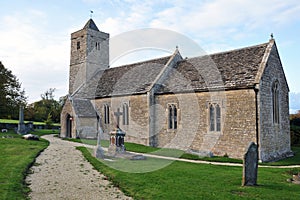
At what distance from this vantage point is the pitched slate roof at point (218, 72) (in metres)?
18.7

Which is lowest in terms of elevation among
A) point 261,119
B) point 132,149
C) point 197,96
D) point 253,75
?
point 132,149

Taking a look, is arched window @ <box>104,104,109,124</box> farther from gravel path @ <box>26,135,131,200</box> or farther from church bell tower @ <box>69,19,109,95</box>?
gravel path @ <box>26,135,131,200</box>

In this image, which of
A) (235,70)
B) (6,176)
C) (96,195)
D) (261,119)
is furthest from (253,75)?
(6,176)

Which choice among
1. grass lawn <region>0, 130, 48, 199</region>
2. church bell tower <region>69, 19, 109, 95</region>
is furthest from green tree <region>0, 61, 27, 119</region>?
grass lawn <region>0, 130, 48, 199</region>

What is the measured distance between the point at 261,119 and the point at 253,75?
3.11m

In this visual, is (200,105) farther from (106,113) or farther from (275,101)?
(106,113)

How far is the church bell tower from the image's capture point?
116ft

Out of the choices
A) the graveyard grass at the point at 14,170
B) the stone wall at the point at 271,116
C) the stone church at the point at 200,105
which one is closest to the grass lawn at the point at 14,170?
the graveyard grass at the point at 14,170

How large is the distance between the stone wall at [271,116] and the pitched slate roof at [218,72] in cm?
102

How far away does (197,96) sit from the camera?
2023cm

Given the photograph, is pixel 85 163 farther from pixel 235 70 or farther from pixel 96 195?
pixel 235 70

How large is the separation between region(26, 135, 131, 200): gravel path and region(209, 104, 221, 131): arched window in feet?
31.9

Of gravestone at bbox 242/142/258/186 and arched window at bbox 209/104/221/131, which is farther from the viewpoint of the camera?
arched window at bbox 209/104/221/131

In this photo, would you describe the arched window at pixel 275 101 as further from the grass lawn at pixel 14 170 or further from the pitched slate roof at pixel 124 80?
the grass lawn at pixel 14 170
